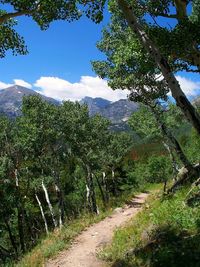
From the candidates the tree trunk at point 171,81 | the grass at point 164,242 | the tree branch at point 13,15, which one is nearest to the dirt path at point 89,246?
the grass at point 164,242

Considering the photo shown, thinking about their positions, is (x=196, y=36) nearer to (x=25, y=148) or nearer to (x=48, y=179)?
(x=25, y=148)

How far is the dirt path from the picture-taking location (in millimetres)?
18366

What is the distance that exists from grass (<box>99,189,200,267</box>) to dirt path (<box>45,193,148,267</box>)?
820mm

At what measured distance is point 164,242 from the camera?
552 inches

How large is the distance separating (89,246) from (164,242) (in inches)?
317

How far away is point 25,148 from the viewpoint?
43062mm

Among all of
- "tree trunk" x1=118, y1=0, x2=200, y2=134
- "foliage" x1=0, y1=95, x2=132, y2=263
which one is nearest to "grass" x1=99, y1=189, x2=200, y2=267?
"tree trunk" x1=118, y1=0, x2=200, y2=134

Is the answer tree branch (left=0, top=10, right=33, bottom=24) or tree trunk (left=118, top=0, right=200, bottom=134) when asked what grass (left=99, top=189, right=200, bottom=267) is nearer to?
tree trunk (left=118, top=0, right=200, bottom=134)

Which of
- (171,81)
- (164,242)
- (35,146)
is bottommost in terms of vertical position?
(164,242)

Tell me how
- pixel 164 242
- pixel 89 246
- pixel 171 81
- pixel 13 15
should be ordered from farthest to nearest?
1. pixel 89 246
2. pixel 164 242
3. pixel 171 81
4. pixel 13 15

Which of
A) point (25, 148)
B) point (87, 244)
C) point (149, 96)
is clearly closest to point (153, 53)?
point (87, 244)

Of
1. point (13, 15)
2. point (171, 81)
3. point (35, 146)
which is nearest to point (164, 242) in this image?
point (171, 81)

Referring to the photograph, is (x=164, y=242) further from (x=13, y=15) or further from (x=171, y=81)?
(x=13, y=15)

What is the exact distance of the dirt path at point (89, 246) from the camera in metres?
18.4
